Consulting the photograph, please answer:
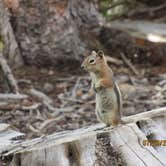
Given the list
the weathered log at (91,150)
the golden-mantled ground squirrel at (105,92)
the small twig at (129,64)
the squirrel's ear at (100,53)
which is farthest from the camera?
the small twig at (129,64)

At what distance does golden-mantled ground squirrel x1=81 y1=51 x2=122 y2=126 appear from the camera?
4.47 metres

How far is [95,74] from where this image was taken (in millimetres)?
4746

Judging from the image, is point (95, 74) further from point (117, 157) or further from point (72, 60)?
point (72, 60)

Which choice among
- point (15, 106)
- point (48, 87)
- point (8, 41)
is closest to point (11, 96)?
point (15, 106)

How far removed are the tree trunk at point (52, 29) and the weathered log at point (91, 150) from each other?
2.94 metres

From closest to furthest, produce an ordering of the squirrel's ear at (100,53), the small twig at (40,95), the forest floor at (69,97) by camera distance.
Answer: the squirrel's ear at (100,53), the forest floor at (69,97), the small twig at (40,95)

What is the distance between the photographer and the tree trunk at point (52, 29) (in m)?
7.02

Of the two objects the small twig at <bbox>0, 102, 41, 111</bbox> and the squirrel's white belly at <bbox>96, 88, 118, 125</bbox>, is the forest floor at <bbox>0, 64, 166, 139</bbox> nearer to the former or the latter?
the small twig at <bbox>0, 102, 41, 111</bbox>

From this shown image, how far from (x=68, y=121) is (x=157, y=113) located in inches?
70.5

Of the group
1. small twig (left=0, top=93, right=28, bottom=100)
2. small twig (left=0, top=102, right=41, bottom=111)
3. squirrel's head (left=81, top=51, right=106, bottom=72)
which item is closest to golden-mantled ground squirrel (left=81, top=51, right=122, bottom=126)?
squirrel's head (left=81, top=51, right=106, bottom=72)

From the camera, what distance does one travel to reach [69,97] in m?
6.70

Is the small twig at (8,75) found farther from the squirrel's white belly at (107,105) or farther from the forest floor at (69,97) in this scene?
the squirrel's white belly at (107,105)

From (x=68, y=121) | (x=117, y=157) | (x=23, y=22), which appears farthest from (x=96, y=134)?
(x=23, y=22)

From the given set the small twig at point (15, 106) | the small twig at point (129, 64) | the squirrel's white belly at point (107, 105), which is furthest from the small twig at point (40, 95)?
the squirrel's white belly at point (107, 105)
